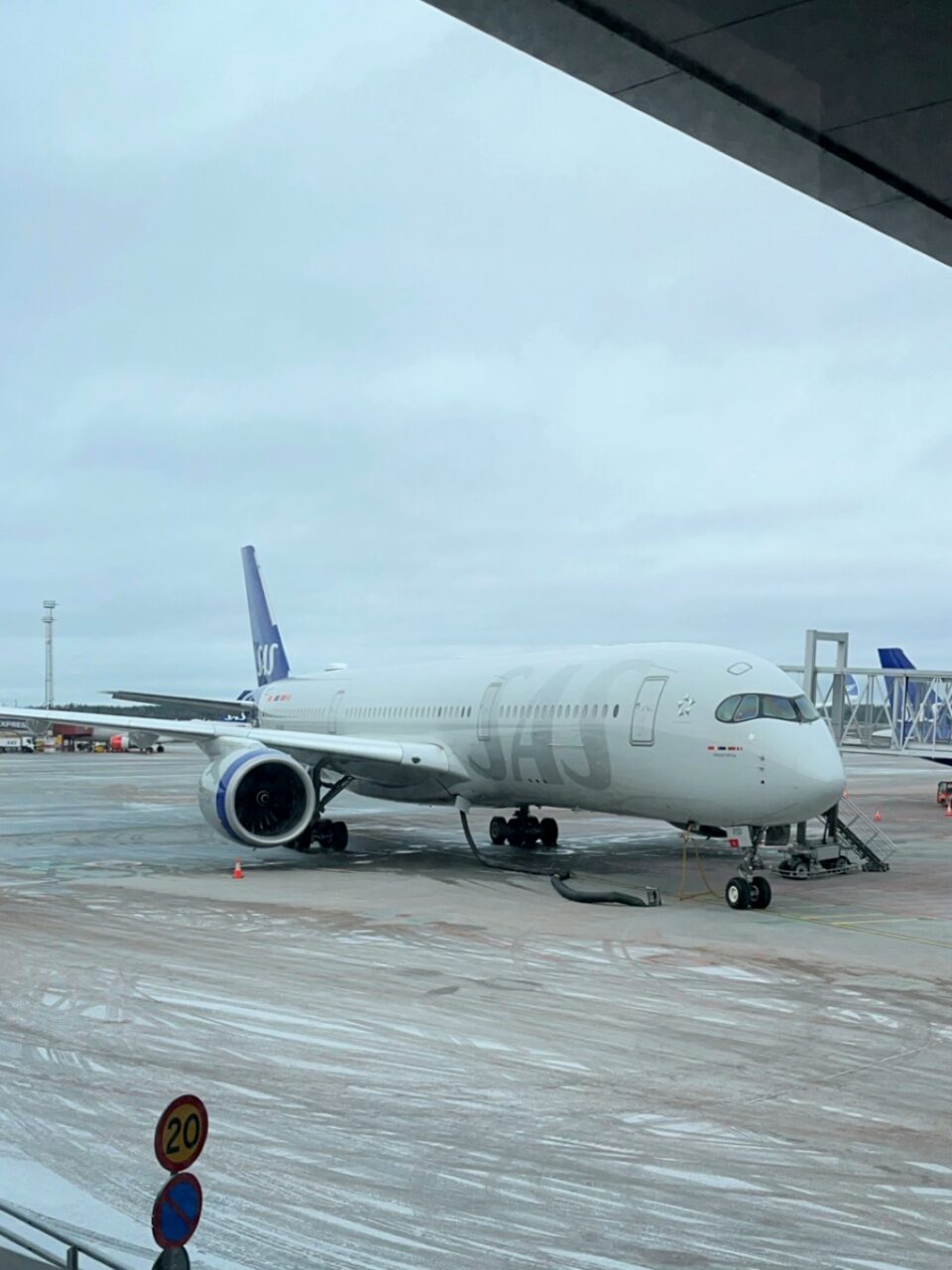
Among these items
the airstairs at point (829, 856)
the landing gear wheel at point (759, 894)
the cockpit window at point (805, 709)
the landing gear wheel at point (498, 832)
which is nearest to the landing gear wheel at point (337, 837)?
the landing gear wheel at point (498, 832)

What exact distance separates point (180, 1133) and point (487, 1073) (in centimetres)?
502

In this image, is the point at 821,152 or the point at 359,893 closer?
the point at 821,152

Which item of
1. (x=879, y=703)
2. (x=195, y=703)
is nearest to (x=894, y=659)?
(x=879, y=703)

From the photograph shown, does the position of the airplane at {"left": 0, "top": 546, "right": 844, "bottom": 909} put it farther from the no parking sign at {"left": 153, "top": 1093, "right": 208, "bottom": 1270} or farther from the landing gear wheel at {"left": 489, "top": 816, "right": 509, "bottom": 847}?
the no parking sign at {"left": 153, "top": 1093, "right": 208, "bottom": 1270}

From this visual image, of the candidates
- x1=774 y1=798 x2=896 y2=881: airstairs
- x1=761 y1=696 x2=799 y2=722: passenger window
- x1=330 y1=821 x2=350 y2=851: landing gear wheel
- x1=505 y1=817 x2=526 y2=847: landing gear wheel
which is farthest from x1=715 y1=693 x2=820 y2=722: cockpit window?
x1=330 y1=821 x2=350 y2=851: landing gear wheel

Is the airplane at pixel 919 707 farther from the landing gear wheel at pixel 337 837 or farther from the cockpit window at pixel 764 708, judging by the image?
the landing gear wheel at pixel 337 837

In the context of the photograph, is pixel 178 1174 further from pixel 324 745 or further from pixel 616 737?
pixel 324 745

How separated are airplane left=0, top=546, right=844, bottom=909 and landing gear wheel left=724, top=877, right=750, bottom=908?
2 cm

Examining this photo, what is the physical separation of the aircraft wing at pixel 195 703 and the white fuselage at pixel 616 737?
19.8ft

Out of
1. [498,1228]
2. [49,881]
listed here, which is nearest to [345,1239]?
[498,1228]

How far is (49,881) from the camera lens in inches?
712

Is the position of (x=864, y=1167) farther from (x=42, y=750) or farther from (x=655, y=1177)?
(x=42, y=750)

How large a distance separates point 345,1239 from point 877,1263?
2.24 meters

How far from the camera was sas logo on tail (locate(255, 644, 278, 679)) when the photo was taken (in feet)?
109
